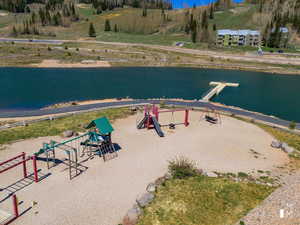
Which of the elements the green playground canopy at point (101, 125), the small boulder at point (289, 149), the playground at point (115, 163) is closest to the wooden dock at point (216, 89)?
the playground at point (115, 163)

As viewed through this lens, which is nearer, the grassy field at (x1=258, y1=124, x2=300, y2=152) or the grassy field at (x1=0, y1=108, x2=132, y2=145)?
the grassy field at (x1=0, y1=108, x2=132, y2=145)

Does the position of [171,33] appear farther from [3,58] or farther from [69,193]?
[69,193]

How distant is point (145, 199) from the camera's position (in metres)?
17.0

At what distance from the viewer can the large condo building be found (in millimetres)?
121312

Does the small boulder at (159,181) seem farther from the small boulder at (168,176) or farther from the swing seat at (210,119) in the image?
the swing seat at (210,119)

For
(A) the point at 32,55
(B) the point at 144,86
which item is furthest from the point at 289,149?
(A) the point at 32,55

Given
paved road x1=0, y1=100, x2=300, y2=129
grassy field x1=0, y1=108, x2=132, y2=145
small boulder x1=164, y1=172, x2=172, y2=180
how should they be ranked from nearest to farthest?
small boulder x1=164, y1=172, x2=172, y2=180, grassy field x1=0, y1=108, x2=132, y2=145, paved road x1=0, y1=100, x2=300, y2=129

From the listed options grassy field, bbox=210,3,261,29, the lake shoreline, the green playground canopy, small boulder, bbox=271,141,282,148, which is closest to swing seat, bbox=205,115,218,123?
small boulder, bbox=271,141,282,148

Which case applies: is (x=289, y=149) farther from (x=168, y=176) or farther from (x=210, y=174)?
(x=168, y=176)

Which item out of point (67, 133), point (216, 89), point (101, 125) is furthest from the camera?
point (216, 89)

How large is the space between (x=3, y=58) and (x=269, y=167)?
83405mm

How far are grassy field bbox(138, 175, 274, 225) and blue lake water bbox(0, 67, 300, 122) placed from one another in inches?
1007

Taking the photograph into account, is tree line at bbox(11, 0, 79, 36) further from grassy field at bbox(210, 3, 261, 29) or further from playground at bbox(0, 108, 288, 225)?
playground at bbox(0, 108, 288, 225)

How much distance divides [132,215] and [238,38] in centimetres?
12122
